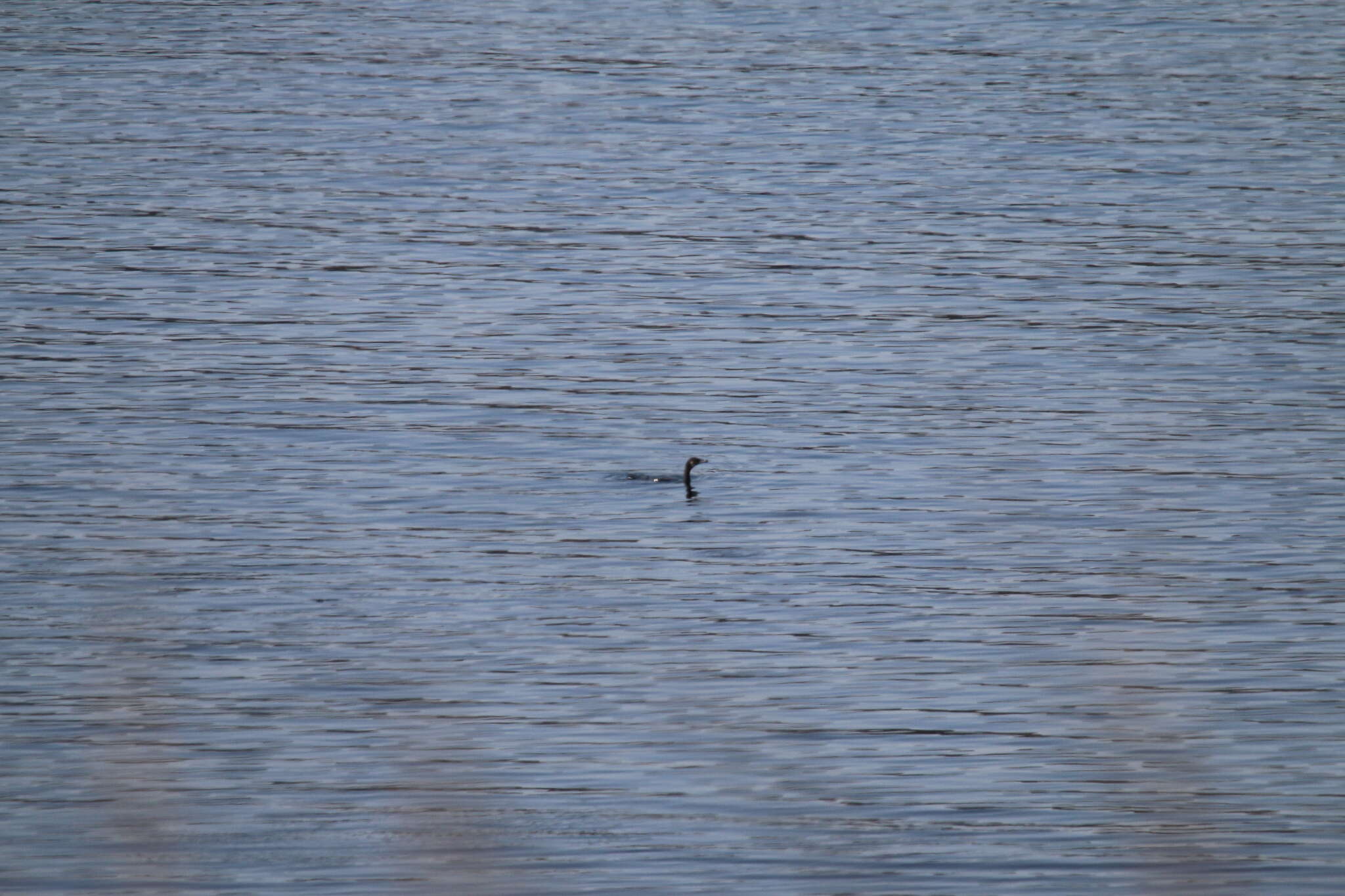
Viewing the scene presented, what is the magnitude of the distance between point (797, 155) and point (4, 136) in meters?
14.2

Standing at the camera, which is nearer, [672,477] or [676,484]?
[676,484]

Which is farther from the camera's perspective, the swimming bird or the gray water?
the swimming bird

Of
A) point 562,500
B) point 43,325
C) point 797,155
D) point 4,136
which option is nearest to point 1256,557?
point 562,500

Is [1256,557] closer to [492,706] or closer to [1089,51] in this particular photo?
[492,706]

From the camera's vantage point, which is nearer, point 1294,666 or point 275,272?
point 1294,666

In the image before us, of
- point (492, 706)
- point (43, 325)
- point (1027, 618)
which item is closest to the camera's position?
point (492, 706)

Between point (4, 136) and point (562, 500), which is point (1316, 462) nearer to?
point (562, 500)

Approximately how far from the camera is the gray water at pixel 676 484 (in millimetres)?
12570

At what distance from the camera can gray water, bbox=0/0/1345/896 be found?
1257 centimetres

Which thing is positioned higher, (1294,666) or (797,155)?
(1294,666)

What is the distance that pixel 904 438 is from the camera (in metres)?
21.9

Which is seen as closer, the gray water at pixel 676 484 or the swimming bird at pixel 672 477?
the gray water at pixel 676 484

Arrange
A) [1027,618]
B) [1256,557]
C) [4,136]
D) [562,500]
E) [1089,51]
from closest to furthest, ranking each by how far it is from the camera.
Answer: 1. [1027,618]
2. [1256,557]
3. [562,500]
4. [4,136]
5. [1089,51]

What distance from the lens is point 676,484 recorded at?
2036cm
